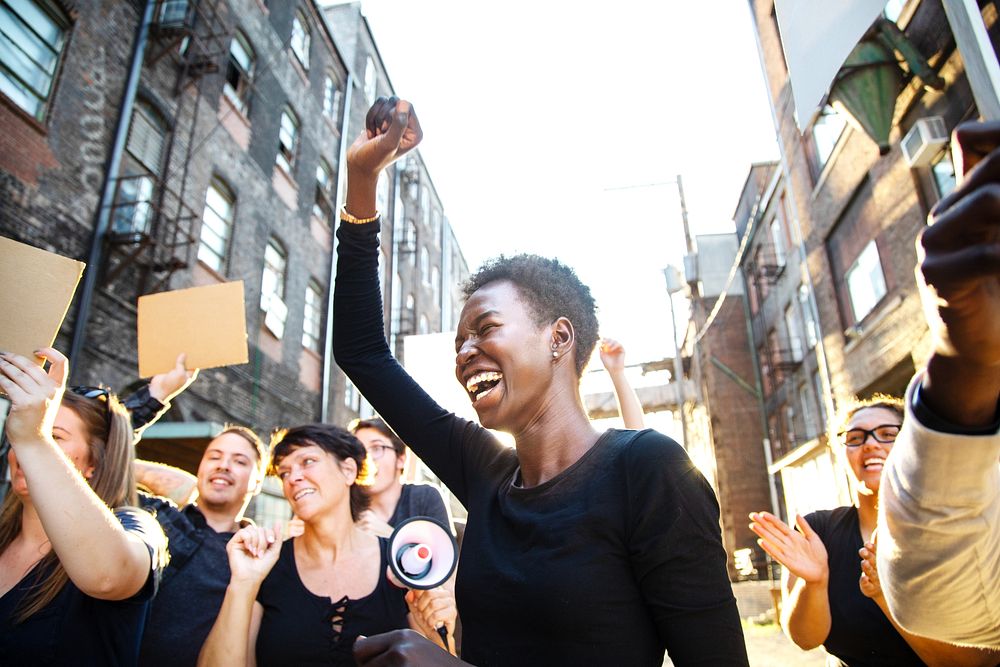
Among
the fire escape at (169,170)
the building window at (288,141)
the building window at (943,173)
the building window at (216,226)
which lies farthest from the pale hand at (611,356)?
the building window at (288,141)

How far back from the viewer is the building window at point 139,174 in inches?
369

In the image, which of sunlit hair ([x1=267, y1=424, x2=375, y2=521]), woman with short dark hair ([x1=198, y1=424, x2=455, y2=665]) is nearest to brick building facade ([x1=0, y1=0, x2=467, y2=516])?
sunlit hair ([x1=267, y1=424, x2=375, y2=521])

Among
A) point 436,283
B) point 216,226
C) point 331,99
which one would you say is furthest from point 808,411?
point 216,226

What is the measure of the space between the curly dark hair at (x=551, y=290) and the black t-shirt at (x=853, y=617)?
60.3 inches

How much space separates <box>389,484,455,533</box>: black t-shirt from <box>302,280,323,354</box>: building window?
11507mm

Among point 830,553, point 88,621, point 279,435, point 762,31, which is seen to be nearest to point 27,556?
point 88,621

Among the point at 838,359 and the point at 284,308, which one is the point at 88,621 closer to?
the point at 284,308

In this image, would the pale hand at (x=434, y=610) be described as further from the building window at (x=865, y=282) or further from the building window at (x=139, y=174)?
the building window at (x=865, y=282)

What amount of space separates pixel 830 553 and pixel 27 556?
3.03 metres

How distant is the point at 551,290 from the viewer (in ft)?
6.13

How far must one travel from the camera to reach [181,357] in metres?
3.26

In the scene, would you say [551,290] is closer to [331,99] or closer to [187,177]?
[187,177]

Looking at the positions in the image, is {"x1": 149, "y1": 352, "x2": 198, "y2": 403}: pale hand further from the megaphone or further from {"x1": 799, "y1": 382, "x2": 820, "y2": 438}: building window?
{"x1": 799, "y1": 382, "x2": 820, "y2": 438}: building window

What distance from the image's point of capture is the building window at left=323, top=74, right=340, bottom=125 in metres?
17.5
